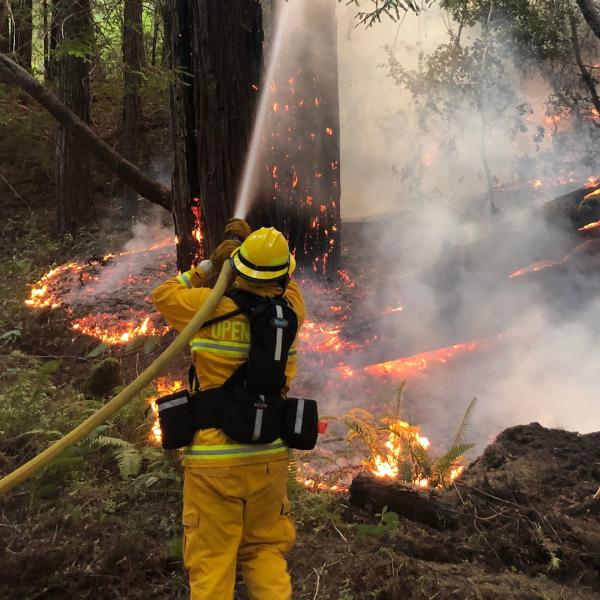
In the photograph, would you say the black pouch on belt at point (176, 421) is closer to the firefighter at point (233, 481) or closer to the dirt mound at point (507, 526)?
the firefighter at point (233, 481)

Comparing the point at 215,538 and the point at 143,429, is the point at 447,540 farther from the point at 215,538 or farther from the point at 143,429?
the point at 143,429

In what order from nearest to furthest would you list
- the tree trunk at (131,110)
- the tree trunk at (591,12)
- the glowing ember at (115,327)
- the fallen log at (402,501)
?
the fallen log at (402,501), the tree trunk at (591,12), the glowing ember at (115,327), the tree trunk at (131,110)

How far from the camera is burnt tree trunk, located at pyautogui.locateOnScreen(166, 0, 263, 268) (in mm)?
4680

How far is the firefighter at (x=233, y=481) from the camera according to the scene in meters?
2.45

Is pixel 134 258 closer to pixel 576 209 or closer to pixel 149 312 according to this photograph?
pixel 149 312

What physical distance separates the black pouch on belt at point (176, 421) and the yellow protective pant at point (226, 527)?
16 centimetres

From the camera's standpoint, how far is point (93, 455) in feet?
13.2

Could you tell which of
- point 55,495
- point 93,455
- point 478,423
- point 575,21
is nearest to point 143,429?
point 93,455

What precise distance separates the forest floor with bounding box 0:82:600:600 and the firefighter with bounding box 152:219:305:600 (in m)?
0.39

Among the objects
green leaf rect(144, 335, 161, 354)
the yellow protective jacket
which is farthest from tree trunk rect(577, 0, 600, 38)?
green leaf rect(144, 335, 161, 354)

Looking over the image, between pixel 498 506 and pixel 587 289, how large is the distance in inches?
198

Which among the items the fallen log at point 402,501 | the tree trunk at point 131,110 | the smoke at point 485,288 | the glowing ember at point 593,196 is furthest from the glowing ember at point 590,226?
the tree trunk at point 131,110

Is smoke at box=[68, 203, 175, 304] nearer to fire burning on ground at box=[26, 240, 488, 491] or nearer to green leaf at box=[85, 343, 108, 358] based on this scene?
fire burning on ground at box=[26, 240, 488, 491]

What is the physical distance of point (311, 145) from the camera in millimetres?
7805
